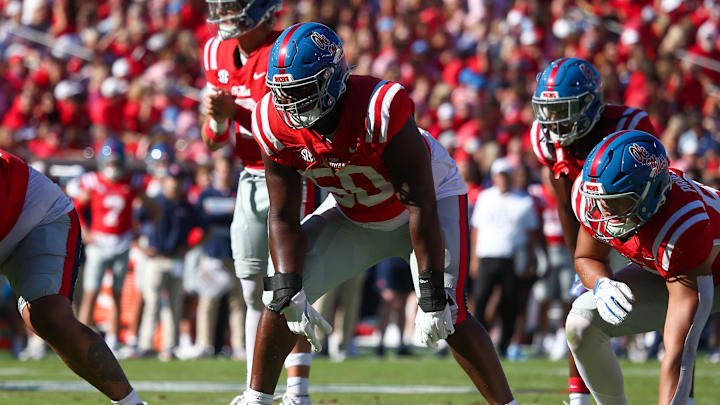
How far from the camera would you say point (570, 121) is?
488 cm

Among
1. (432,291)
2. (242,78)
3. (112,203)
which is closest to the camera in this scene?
(432,291)

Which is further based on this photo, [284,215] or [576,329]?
[576,329]

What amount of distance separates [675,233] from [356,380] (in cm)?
387

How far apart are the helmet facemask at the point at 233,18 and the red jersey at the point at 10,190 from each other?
4.09 feet

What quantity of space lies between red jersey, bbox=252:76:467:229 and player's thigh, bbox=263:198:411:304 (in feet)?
0.42

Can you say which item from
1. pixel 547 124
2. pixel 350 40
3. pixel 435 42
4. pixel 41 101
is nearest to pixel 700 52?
pixel 435 42

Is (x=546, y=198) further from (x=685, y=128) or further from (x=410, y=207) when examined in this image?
(x=410, y=207)

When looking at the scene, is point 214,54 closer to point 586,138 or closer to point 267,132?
point 267,132

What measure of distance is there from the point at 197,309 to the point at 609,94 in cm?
500

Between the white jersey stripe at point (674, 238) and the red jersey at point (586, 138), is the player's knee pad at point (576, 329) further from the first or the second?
the red jersey at point (586, 138)

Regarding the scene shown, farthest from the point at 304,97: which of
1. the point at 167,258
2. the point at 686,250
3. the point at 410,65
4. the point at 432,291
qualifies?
the point at 410,65

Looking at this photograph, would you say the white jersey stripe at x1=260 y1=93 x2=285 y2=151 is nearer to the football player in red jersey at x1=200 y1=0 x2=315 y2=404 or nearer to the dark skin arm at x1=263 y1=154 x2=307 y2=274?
the dark skin arm at x1=263 y1=154 x2=307 y2=274

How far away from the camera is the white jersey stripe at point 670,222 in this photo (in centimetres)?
408

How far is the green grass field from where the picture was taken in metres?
6.21
